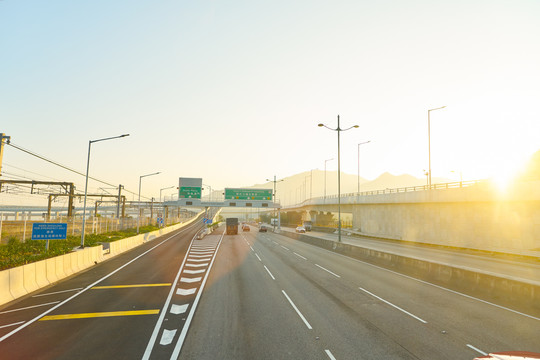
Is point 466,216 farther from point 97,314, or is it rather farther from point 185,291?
point 97,314

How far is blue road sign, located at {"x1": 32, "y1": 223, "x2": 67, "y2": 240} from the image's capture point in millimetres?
18828

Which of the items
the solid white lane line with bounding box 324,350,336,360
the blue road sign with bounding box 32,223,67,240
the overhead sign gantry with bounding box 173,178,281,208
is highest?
the overhead sign gantry with bounding box 173,178,281,208

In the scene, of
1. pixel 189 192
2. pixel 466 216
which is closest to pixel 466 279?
pixel 466 216

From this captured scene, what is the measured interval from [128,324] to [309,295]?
7646 millimetres

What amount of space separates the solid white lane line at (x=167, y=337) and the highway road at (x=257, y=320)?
0.10ft

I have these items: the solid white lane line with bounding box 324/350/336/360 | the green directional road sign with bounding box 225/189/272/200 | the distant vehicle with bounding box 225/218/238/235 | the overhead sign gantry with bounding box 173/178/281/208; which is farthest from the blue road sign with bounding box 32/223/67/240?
the green directional road sign with bounding box 225/189/272/200

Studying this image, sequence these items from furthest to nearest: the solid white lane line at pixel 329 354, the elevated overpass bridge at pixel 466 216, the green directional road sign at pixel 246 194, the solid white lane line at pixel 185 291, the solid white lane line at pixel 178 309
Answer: the green directional road sign at pixel 246 194
the elevated overpass bridge at pixel 466 216
the solid white lane line at pixel 185 291
the solid white lane line at pixel 178 309
the solid white lane line at pixel 329 354

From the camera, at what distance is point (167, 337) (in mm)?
8961

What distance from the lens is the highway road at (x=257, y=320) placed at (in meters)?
8.16

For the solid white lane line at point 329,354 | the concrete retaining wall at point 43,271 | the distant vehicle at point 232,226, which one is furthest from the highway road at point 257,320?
the distant vehicle at point 232,226

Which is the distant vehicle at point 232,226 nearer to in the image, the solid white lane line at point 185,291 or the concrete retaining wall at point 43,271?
the concrete retaining wall at point 43,271

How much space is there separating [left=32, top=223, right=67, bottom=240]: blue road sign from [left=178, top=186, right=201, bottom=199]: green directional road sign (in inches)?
1619

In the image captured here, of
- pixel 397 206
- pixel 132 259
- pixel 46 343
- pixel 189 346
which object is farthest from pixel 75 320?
pixel 397 206

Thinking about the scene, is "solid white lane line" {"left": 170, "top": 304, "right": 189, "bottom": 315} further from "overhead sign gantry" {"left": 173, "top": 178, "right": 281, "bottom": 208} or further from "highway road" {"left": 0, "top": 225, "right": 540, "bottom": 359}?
"overhead sign gantry" {"left": 173, "top": 178, "right": 281, "bottom": 208}
